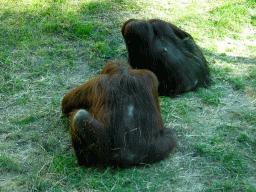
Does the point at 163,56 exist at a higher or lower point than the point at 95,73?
higher

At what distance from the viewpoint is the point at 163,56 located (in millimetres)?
5000

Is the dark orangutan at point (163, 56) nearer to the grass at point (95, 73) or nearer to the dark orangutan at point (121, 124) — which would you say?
the grass at point (95, 73)

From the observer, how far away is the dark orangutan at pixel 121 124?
330cm

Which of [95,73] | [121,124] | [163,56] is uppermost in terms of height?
[163,56]

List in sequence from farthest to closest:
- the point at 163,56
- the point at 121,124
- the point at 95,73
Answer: the point at 95,73
the point at 163,56
the point at 121,124

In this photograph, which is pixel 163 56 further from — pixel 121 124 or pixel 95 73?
pixel 121 124

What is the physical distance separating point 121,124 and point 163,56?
1993 millimetres

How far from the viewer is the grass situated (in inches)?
132

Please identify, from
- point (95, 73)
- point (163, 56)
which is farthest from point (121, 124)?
point (95, 73)

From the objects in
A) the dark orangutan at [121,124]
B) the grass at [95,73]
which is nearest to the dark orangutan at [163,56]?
the grass at [95,73]

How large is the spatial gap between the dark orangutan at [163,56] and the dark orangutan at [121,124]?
135 centimetres

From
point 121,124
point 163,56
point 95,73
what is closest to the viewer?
point 121,124

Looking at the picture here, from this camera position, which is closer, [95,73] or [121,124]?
[121,124]

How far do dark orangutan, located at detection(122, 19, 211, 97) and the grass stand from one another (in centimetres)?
23
